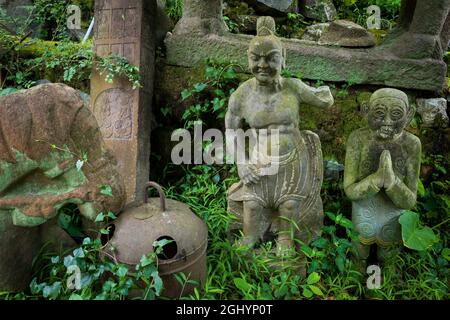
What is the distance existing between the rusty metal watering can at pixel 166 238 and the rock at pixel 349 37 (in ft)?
8.15

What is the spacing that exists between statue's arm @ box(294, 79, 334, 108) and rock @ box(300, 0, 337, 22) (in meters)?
3.40

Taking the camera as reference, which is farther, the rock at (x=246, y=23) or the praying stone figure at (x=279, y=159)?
the rock at (x=246, y=23)

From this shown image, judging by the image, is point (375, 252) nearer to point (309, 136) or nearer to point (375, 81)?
point (309, 136)

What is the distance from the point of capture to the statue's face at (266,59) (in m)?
2.54

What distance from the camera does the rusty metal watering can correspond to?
2.19 meters

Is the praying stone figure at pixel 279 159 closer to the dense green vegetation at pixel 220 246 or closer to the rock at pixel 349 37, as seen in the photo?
the dense green vegetation at pixel 220 246

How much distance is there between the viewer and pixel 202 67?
3.71 metres

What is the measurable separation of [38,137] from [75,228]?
989 millimetres

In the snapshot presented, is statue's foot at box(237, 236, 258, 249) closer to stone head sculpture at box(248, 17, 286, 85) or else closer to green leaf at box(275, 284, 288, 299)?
green leaf at box(275, 284, 288, 299)

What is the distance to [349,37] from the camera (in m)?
3.79

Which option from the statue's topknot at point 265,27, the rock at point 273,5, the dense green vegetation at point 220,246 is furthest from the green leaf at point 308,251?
the rock at point 273,5

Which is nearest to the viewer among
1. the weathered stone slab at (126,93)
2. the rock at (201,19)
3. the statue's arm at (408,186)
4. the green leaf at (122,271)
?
the green leaf at (122,271)

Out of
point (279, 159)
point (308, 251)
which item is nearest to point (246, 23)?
point (279, 159)
